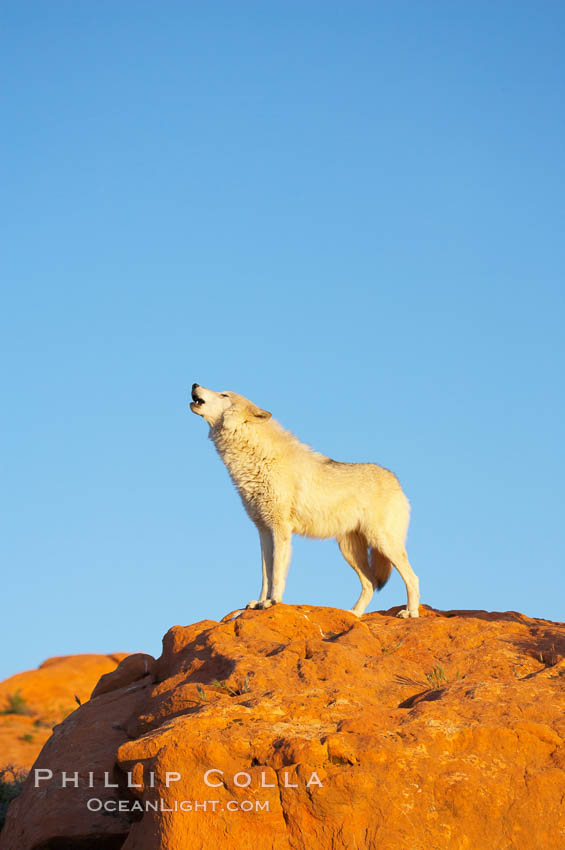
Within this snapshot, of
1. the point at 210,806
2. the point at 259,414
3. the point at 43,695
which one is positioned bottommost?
the point at 210,806

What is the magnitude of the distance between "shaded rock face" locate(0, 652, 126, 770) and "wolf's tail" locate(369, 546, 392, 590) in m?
13.1

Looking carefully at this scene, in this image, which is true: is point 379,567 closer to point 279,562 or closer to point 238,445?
point 279,562

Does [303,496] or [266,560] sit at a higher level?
[303,496]

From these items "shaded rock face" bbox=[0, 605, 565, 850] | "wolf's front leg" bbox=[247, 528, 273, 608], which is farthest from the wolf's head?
"shaded rock face" bbox=[0, 605, 565, 850]

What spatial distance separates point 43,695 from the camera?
85.1ft

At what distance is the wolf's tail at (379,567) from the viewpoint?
1109 cm

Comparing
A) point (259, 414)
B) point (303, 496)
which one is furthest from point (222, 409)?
point (303, 496)

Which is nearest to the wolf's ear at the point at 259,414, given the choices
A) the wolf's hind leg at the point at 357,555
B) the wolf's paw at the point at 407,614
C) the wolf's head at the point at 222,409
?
the wolf's head at the point at 222,409

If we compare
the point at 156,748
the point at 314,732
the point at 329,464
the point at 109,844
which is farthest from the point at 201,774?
the point at 329,464

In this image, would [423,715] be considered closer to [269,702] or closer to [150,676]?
[269,702]

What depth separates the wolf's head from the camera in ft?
36.7

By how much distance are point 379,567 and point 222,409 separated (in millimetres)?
3094

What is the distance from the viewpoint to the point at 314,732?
611 cm

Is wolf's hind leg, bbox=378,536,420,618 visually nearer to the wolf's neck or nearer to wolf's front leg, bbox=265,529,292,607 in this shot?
wolf's front leg, bbox=265,529,292,607
